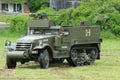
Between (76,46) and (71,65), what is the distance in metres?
0.80

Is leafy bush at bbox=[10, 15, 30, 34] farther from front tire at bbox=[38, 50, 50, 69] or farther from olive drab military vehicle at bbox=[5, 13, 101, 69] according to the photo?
front tire at bbox=[38, 50, 50, 69]

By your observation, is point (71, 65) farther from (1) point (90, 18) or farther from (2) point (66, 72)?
(1) point (90, 18)

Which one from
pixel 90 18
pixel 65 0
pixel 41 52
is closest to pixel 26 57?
pixel 41 52

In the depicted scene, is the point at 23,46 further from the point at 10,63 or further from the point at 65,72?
the point at 65,72

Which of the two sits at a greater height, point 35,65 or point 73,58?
point 73,58

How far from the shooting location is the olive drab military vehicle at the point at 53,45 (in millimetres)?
21531

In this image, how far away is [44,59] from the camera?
21578 millimetres

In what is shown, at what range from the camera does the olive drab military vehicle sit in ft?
70.6

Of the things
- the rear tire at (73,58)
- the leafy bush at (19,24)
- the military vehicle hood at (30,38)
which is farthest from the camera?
the leafy bush at (19,24)

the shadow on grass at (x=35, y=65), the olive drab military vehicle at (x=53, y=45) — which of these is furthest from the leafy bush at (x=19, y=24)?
the olive drab military vehicle at (x=53, y=45)

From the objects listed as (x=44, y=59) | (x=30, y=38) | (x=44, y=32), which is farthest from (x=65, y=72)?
(x=44, y=32)

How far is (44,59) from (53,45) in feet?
3.00

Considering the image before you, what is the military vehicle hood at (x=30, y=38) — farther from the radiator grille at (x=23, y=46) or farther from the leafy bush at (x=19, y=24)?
the leafy bush at (x=19, y=24)

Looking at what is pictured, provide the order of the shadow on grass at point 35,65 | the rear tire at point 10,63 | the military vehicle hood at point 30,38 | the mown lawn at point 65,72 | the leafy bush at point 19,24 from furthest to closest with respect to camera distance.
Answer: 1. the leafy bush at point 19,24
2. the shadow on grass at point 35,65
3. the rear tire at point 10,63
4. the military vehicle hood at point 30,38
5. the mown lawn at point 65,72
